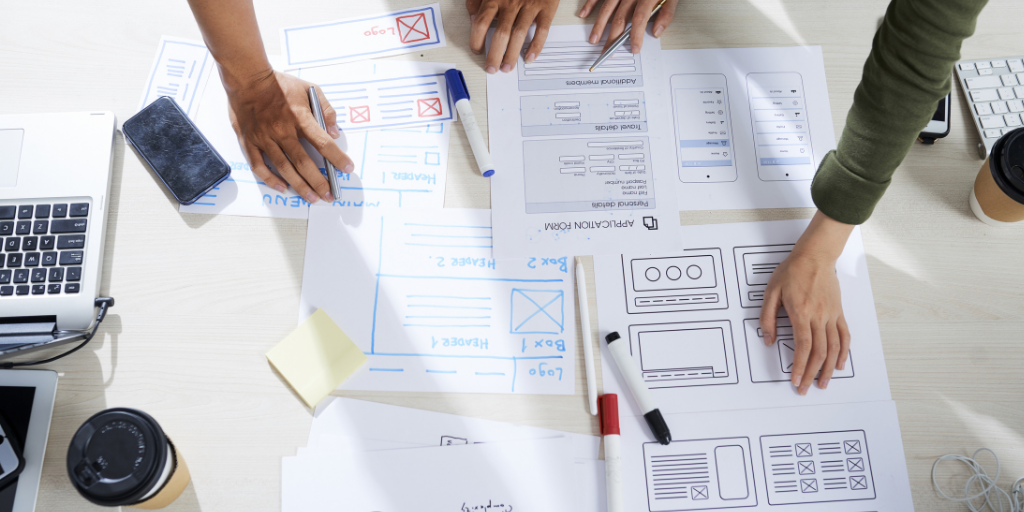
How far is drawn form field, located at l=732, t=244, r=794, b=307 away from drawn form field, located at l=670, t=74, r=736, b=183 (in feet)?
0.37

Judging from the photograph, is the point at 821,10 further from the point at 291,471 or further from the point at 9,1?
the point at 9,1

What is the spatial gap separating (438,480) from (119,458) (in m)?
0.34

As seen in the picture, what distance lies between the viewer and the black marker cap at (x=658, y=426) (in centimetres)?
69

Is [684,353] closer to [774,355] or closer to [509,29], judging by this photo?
[774,355]

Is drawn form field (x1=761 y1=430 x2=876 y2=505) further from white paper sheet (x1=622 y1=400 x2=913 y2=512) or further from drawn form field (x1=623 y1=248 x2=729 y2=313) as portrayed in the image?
drawn form field (x1=623 y1=248 x2=729 y2=313)

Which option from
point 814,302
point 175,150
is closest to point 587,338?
point 814,302

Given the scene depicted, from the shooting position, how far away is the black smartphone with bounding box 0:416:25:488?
0.66 metres

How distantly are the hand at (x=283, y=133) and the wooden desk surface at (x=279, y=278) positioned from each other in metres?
0.06

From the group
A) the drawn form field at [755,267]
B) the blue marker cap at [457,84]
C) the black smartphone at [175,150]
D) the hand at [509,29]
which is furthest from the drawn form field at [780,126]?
the black smartphone at [175,150]

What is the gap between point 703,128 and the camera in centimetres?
84

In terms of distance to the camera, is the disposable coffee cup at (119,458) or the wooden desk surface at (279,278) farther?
the wooden desk surface at (279,278)

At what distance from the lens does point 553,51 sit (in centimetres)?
87

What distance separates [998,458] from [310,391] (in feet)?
2.80

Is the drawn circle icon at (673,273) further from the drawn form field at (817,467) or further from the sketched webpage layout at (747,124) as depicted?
the drawn form field at (817,467)
